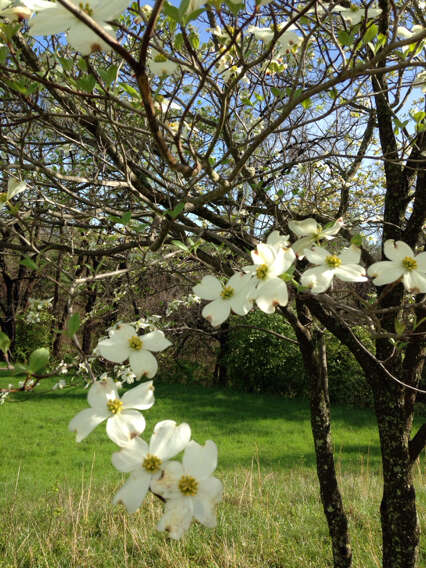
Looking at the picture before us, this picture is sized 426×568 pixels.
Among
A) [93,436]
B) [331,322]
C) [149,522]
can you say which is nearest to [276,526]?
[149,522]

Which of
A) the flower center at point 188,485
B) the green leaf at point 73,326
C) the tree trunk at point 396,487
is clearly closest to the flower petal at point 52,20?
the green leaf at point 73,326

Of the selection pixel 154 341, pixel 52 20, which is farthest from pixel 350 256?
pixel 52 20

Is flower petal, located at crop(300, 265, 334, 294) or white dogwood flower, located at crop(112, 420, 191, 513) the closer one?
white dogwood flower, located at crop(112, 420, 191, 513)

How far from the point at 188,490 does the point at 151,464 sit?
2.3 inches

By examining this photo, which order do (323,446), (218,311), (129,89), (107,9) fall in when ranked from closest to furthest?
(107,9), (218,311), (129,89), (323,446)

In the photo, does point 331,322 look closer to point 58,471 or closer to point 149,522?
point 149,522

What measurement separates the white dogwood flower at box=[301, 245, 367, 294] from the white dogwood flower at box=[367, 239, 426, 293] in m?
0.04

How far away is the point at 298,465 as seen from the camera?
528 cm

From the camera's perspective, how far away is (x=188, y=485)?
1.92 feet

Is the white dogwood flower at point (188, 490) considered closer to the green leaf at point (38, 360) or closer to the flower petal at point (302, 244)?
the green leaf at point (38, 360)

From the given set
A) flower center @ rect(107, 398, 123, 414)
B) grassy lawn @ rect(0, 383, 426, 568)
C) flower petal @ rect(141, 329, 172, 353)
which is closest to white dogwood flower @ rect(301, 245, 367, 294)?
flower petal @ rect(141, 329, 172, 353)

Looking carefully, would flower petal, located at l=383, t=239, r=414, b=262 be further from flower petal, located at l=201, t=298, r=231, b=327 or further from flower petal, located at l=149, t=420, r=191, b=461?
flower petal, located at l=149, t=420, r=191, b=461

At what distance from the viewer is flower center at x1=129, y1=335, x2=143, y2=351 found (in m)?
0.72

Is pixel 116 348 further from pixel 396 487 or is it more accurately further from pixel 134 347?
pixel 396 487
